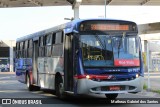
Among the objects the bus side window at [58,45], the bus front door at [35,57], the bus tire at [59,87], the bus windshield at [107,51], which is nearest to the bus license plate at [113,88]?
the bus windshield at [107,51]

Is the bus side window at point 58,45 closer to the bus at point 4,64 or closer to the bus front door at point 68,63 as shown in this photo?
the bus front door at point 68,63

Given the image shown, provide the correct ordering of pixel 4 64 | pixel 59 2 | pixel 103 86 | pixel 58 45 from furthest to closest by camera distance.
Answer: pixel 4 64, pixel 59 2, pixel 58 45, pixel 103 86

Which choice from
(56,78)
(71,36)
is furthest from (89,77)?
(56,78)

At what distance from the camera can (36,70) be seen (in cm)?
2091

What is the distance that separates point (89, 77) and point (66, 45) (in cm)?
210

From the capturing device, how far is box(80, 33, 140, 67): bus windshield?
14117mm

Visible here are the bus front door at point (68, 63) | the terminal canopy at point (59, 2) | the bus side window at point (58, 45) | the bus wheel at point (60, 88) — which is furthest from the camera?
the terminal canopy at point (59, 2)

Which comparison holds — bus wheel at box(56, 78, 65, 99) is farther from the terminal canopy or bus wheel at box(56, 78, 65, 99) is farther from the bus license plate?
the terminal canopy

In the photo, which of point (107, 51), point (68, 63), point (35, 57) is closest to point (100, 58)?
point (107, 51)

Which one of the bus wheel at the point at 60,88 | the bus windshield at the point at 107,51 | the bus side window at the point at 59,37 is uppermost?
the bus side window at the point at 59,37

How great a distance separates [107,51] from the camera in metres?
14.2

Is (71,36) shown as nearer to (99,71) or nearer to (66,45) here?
(66,45)

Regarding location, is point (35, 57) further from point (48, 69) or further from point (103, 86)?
point (103, 86)

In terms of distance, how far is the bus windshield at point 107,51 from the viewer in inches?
556
